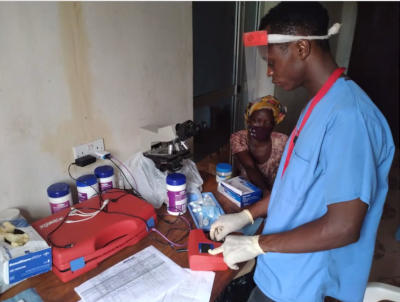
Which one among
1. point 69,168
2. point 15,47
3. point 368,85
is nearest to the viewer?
point 15,47

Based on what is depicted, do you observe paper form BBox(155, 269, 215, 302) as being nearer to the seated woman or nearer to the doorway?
the seated woman

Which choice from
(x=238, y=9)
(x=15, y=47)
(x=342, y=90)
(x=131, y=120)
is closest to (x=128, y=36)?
(x=131, y=120)

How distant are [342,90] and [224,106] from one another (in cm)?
217

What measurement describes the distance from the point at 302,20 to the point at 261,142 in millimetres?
1246

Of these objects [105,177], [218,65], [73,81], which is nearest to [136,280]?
[105,177]

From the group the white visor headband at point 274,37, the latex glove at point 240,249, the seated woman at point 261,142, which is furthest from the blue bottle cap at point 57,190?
the seated woman at point 261,142

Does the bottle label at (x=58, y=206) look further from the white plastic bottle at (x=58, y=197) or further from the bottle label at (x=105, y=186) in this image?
the bottle label at (x=105, y=186)

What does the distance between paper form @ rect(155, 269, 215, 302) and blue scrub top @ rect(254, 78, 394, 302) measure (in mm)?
198

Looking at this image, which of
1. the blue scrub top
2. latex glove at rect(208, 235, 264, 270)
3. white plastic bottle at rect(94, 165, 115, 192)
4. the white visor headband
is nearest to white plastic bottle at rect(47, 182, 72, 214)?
white plastic bottle at rect(94, 165, 115, 192)

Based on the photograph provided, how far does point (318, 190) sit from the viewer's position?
83cm

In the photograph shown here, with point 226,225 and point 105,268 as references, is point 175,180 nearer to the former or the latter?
point 226,225

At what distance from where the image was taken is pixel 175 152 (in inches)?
56.8

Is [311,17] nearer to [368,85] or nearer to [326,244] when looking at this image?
[326,244]

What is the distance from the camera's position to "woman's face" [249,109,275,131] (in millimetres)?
1985
